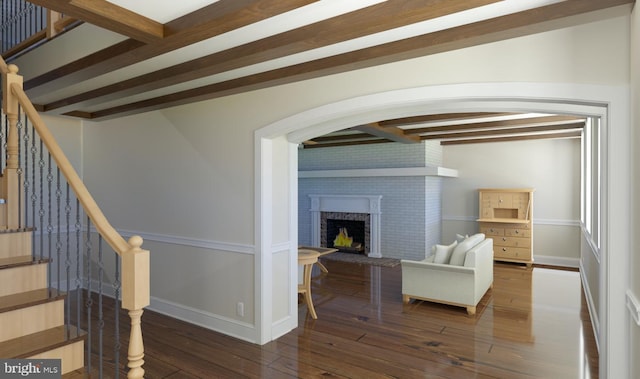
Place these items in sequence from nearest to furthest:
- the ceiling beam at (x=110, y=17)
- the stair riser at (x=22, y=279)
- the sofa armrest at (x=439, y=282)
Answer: the ceiling beam at (x=110, y=17) < the stair riser at (x=22, y=279) < the sofa armrest at (x=439, y=282)

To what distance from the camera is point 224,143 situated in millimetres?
3799

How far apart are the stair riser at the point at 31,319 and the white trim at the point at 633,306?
297cm

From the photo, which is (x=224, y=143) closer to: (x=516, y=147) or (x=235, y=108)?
(x=235, y=108)

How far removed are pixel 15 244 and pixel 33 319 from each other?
71 cm

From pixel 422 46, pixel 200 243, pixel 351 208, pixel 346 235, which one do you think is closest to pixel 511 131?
pixel 351 208

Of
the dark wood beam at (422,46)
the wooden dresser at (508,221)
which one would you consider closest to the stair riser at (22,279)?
the dark wood beam at (422,46)

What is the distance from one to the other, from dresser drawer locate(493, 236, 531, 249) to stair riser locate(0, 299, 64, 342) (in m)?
7.10

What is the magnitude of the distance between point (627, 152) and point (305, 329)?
3.11 metres

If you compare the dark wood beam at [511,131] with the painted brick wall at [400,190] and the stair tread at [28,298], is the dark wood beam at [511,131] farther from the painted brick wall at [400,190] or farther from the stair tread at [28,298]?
the stair tread at [28,298]

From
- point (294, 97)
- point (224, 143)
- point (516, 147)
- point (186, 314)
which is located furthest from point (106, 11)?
point (516, 147)

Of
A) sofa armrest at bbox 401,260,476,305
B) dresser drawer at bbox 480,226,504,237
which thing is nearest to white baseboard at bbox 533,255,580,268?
dresser drawer at bbox 480,226,504,237

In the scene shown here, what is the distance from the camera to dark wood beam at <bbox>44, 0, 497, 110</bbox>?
1.88 m

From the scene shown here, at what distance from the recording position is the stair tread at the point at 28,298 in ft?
6.56

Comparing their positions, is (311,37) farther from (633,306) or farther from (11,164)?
(11,164)
